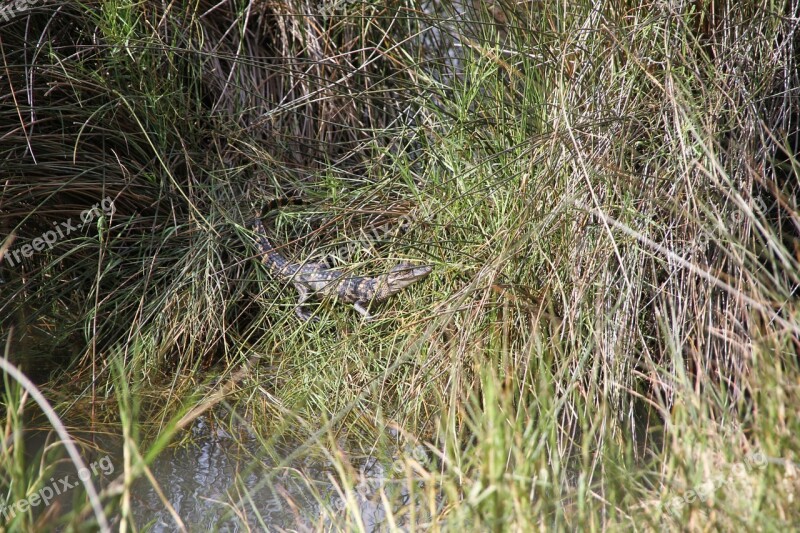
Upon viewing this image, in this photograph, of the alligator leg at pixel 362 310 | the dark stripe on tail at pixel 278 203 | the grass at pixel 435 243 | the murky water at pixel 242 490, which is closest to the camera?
the grass at pixel 435 243

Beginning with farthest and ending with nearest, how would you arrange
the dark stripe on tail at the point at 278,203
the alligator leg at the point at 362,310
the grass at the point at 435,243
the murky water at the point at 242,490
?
1. the dark stripe on tail at the point at 278,203
2. the alligator leg at the point at 362,310
3. the murky water at the point at 242,490
4. the grass at the point at 435,243

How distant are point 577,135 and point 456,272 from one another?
2.35 ft

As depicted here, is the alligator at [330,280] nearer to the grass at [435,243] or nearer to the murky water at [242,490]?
the grass at [435,243]

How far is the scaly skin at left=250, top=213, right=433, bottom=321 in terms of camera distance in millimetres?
3064

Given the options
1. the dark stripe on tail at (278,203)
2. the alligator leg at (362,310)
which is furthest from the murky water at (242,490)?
the dark stripe on tail at (278,203)

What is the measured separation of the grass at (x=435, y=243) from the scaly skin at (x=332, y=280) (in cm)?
7

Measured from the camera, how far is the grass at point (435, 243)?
1980 millimetres

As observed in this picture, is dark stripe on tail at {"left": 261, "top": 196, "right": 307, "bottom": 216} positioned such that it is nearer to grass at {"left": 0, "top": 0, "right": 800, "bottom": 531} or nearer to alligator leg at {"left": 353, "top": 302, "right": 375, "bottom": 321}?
grass at {"left": 0, "top": 0, "right": 800, "bottom": 531}

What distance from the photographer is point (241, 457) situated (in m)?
2.71

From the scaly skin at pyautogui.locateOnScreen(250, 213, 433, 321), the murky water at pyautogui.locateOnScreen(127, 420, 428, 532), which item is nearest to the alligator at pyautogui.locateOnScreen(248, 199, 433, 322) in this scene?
the scaly skin at pyautogui.locateOnScreen(250, 213, 433, 321)

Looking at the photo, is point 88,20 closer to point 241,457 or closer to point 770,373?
point 241,457

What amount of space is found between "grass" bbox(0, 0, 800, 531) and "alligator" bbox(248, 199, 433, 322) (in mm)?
72

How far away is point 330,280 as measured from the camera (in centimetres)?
320

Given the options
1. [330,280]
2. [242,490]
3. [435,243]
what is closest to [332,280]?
[330,280]
